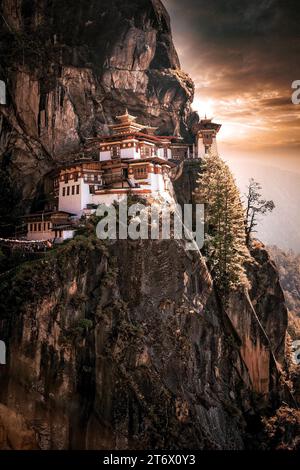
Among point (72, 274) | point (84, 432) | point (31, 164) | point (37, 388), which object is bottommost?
A: point (84, 432)

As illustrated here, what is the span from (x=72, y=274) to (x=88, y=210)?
10.1m

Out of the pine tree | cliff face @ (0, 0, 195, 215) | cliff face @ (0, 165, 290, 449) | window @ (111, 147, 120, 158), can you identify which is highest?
cliff face @ (0, 0, 195, 215)

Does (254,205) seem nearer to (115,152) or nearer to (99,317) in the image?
(115,152)

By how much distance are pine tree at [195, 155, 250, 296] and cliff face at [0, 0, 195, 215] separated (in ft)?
53.7

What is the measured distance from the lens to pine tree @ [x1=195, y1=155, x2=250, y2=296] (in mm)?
43000

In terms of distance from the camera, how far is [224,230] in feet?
143

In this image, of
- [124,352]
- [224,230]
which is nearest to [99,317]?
[124,352]

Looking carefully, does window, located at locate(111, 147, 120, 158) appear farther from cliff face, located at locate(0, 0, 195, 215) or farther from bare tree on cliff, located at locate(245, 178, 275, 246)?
bare tree on cliff, located at locate(245, 178, 275, 246)

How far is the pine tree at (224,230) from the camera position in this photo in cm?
4300

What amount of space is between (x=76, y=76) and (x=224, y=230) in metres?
25.4

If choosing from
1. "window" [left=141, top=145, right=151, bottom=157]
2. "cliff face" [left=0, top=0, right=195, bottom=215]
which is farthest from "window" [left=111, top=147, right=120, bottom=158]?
"cliff face" [left=0, top=0, right=195, bottom=215]

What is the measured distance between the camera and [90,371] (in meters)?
34.0
